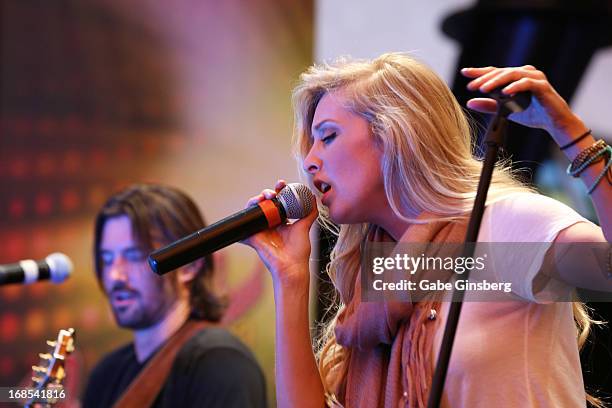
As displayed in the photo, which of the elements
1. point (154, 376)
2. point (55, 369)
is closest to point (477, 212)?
point (55, 369)

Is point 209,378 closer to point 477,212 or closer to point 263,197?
point 263,197

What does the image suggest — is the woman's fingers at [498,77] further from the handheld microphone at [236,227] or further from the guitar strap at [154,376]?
the guitar strap at [154,376]

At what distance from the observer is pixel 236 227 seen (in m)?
1.55

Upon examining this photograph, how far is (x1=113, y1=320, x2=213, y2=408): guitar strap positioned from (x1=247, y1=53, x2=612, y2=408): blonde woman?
1.05 meters

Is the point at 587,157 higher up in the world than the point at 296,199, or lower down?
higher up

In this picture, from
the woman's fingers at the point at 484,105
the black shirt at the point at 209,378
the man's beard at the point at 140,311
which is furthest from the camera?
the man's beard at the point at 140,311

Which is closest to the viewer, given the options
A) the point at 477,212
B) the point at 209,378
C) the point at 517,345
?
the point at 477,212

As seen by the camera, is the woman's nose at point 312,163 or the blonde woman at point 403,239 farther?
the woman's nose at point 312,163

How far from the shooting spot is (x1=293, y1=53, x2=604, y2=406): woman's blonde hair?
5.38 ft

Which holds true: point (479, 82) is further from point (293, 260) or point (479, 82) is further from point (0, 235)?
point (0, 235)

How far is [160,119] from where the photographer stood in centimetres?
325

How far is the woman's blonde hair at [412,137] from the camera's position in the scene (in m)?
1.64

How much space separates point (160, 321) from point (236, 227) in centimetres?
148

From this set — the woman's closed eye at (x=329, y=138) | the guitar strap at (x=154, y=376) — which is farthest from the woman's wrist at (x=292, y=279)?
the guitar strap at (x=154, y=376)
